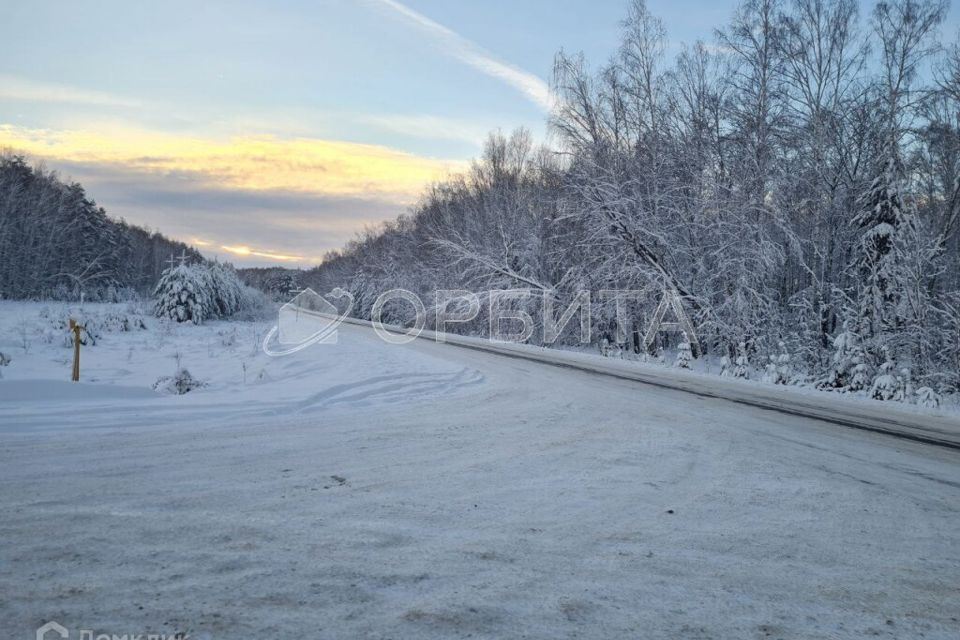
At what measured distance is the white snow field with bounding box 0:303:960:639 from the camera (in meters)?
2.25

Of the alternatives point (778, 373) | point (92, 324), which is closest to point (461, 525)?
point (778, 373)

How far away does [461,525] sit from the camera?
3180mm

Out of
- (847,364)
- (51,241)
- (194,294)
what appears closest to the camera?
(847,364)

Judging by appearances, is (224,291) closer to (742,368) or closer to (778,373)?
(742,368)

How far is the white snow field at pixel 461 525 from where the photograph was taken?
7.38 ft

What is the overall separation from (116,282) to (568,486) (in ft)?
206

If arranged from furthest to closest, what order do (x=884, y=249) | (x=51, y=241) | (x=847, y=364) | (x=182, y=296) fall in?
(x=51, y=241), (x=182, y=296), (x=884, y=249), (x=847, y=364)

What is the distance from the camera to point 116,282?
5372cm

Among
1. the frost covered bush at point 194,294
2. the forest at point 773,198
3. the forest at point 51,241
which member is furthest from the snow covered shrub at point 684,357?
the forest at point 51,241

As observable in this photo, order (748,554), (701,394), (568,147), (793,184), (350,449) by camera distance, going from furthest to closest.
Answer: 1. (568,147)
2. (793,184)
3. (701,394)
4. (350,449)
5. (748,554)

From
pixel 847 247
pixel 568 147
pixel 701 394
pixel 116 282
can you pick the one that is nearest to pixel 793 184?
pixel 847 247

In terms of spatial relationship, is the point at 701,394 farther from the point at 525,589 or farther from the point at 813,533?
the point at 525,589

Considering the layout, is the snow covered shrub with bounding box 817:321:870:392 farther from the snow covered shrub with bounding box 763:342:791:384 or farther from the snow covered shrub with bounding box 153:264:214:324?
the snow covered shrub with bounding box 153:264:214:324

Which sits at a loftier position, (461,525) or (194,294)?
(194,294)
